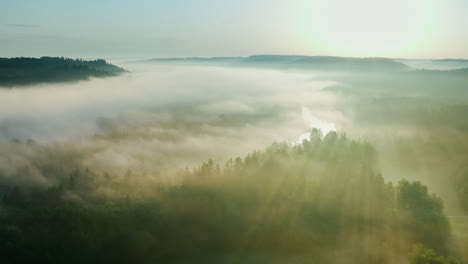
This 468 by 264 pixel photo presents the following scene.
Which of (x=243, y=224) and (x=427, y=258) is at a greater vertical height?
(x=427, y=258)

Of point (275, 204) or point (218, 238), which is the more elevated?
point (275, 204)

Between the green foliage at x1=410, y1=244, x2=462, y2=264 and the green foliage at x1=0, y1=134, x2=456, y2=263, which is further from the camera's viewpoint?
the green foliage at x1=0, y1=134, x2=456, y2=263

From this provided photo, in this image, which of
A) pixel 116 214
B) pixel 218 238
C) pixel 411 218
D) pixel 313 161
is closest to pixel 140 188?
pixel 116 214

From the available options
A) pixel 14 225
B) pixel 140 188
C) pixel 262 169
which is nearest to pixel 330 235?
pixel 262 169

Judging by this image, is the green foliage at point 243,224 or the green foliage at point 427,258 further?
the green foliage at point 243,224

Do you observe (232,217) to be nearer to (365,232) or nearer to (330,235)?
(330,235)

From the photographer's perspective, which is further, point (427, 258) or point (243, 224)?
point (243, 224)

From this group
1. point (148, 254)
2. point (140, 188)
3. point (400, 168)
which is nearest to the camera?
point (148, 254)

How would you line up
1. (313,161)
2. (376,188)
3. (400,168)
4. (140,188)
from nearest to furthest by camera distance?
(376,188) < (140,188) < (313,161) < (400,168)

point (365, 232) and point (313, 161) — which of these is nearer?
Answer: point (365, 232)
